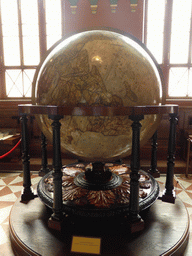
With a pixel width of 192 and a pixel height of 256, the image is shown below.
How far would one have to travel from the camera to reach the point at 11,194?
3131mm

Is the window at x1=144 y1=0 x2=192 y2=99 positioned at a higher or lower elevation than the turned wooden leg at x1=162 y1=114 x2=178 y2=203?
higher

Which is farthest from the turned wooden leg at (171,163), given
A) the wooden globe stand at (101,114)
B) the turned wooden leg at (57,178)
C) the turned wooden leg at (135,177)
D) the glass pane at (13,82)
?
the glass pane at (13,82)

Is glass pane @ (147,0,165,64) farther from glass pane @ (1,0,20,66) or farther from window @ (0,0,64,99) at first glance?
glass pane @ (1,0,20,66)

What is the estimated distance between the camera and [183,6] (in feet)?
16.8

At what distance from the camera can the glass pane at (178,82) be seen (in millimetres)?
5387

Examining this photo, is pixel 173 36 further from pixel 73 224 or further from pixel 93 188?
pixel 73 224

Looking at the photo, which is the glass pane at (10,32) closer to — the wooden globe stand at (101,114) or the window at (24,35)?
the window at (24,35)

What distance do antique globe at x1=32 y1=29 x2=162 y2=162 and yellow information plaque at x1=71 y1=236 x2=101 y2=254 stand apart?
1.86 ft

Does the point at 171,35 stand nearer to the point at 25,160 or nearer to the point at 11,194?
the point at 25,160

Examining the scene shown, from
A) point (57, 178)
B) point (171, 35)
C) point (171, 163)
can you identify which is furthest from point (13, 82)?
point (171, 163)

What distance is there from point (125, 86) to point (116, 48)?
0.31m

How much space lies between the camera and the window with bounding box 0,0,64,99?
209 inches

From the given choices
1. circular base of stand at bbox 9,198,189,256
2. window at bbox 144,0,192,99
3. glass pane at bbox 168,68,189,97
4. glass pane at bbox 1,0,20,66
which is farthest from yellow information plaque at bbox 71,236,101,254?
glass pane at bbox 1,0,20,66

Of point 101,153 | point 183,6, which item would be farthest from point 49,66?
point 183,6
